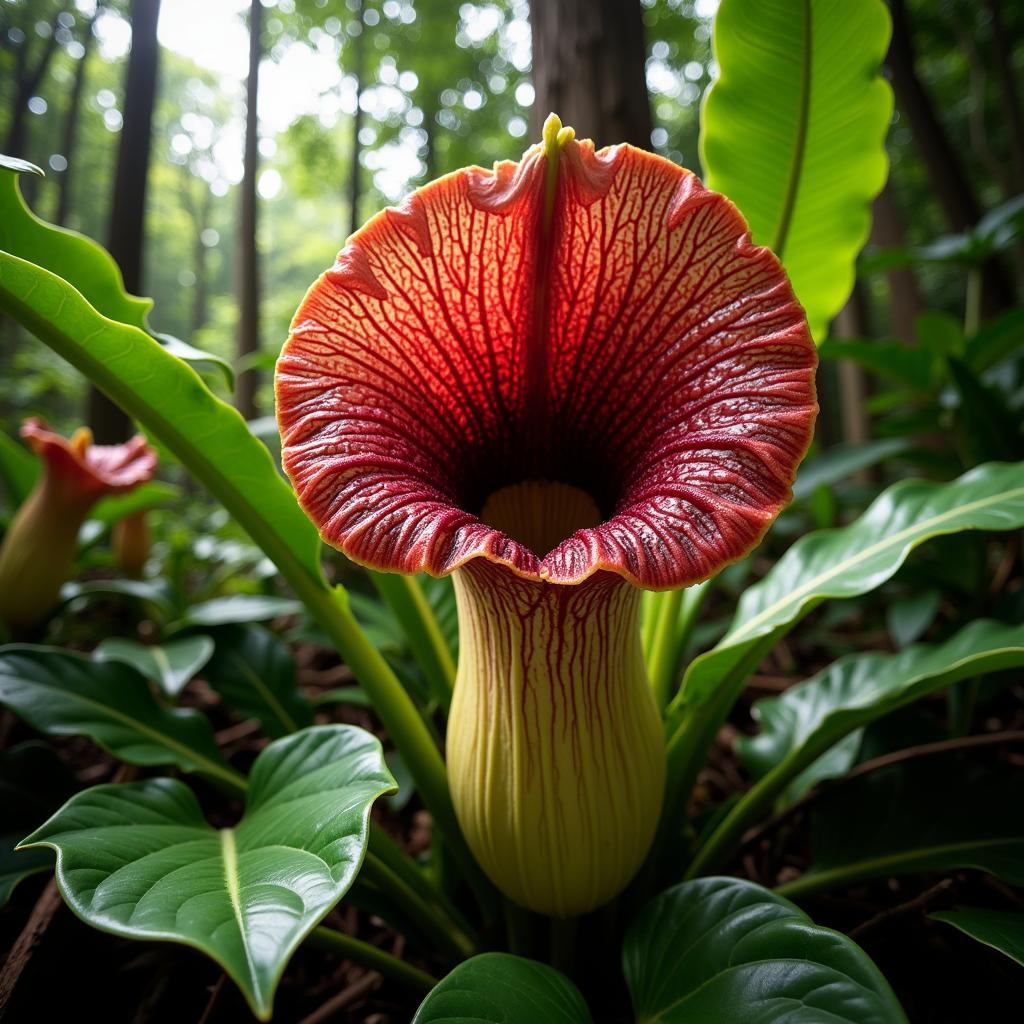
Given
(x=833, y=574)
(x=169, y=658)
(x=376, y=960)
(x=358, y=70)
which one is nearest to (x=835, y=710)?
(x=833, y=574)

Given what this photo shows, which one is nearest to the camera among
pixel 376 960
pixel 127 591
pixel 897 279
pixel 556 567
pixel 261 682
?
pixel 556 567

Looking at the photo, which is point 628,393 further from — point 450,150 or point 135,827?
point 450,150

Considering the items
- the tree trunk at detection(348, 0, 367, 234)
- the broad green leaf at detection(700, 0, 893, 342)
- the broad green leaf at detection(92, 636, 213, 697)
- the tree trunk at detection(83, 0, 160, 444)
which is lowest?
the broad green leaf at detection(92, 636, 213, 697)

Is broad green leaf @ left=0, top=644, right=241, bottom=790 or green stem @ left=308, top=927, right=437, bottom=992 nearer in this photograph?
green stem @ left=308, top=927, right=437, bottom=992

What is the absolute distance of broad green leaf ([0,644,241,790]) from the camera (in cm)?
93

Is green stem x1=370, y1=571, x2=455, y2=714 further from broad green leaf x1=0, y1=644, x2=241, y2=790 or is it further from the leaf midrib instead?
the leaf midrib

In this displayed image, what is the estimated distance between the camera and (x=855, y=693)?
1105 millimetres

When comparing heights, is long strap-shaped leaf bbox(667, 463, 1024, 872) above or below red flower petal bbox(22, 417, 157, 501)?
below

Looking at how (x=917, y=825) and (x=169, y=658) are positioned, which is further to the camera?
(x=169, y=658)

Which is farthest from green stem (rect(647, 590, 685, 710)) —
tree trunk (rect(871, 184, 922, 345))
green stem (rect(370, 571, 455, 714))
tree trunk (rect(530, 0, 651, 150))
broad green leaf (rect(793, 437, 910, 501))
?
tree trunk (rect(871, 184, 922, 345))

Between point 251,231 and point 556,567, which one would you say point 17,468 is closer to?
point 556,567

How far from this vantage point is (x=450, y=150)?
27.9ft

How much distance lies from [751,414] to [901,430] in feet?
5.44

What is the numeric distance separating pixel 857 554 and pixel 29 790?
1.30 meters
